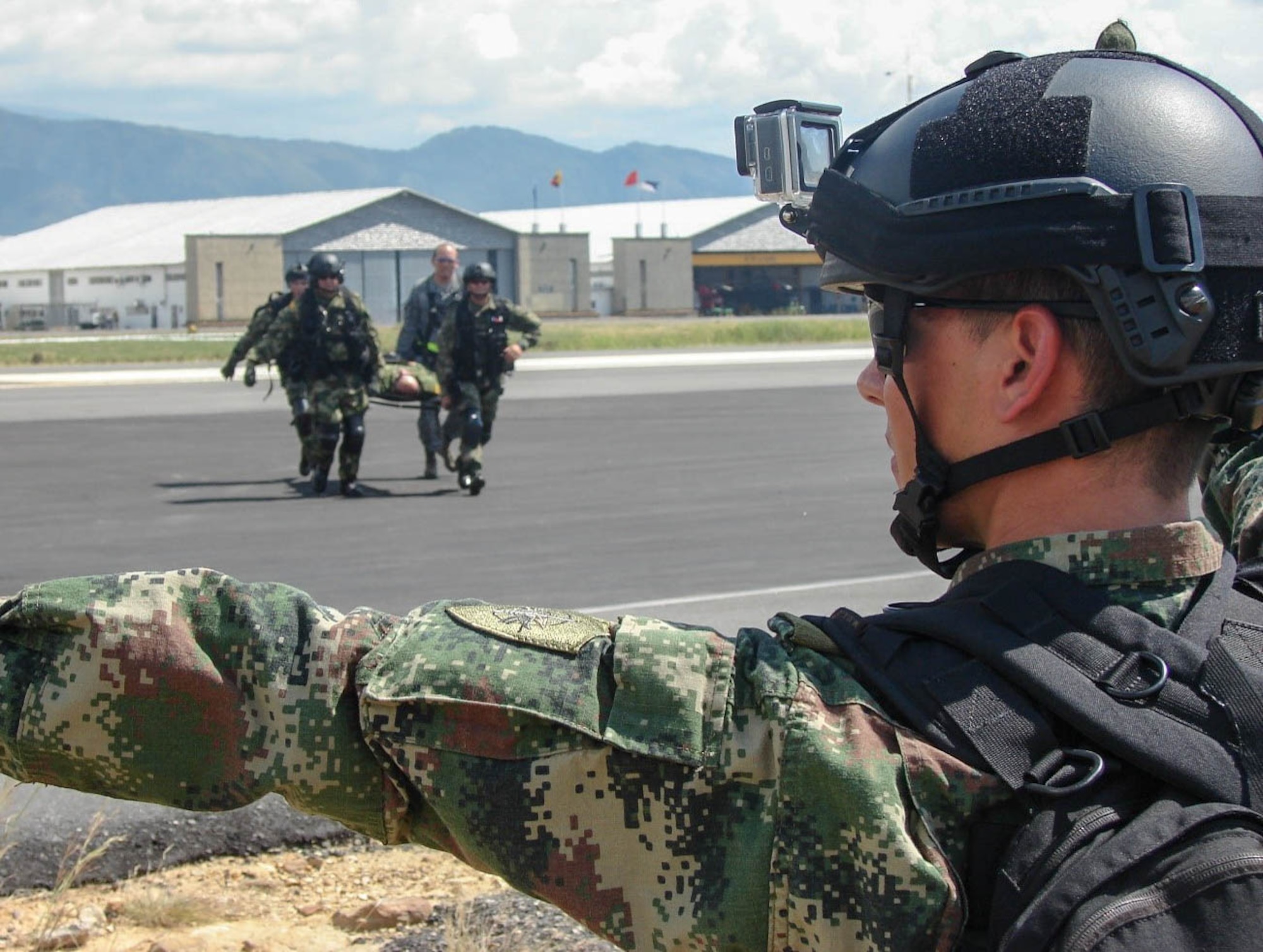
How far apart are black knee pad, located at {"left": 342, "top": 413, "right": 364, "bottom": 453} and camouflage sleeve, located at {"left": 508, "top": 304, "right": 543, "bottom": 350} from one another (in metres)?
1.72

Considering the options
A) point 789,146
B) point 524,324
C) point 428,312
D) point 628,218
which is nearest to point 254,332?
point 428,312

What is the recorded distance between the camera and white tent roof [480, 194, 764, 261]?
99812mm

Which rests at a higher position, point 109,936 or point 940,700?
point 940,700

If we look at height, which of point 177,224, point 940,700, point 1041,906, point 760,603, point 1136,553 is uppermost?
point 177,224

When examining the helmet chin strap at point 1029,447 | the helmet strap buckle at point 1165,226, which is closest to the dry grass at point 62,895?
the helmet chin strap at point 1029,447

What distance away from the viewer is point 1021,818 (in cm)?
151

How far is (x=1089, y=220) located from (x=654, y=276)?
85.3 metres

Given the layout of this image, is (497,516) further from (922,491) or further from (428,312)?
(922,491)

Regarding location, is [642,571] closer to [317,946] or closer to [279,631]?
[317,946]

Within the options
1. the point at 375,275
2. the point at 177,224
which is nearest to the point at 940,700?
the point at 375,275

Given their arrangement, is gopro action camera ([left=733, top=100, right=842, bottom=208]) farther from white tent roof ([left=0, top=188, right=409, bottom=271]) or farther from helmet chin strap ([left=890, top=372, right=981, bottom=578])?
white tent roof ([left=0, top=188, right=409, bottom=271])

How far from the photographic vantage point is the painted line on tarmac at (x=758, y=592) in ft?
28.9

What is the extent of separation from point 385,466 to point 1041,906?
50.9 ft

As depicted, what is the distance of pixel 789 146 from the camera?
86.3 inches
